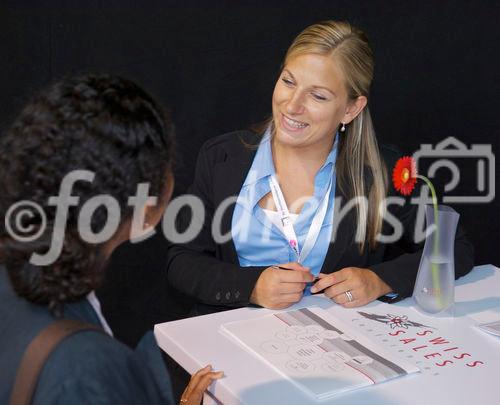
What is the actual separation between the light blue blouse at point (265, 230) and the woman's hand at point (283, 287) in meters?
0.29

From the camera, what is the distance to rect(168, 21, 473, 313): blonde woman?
6.44ft

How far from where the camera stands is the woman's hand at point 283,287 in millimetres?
1684

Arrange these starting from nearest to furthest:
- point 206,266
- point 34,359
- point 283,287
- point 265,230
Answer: point 34,359 → point 283,287 → point 206,266 → point 265,230

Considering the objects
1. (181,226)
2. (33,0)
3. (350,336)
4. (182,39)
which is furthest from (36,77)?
(350,336)

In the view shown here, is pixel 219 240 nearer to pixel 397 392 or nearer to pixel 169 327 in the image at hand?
pixel 169 327

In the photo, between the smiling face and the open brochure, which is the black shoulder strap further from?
the smiling face

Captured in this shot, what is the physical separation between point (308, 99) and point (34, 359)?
48.2 inches

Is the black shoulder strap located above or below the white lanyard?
above

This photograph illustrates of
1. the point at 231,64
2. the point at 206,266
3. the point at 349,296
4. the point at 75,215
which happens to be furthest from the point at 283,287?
the point at 231,64

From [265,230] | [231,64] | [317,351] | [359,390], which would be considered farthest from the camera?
[231,64]

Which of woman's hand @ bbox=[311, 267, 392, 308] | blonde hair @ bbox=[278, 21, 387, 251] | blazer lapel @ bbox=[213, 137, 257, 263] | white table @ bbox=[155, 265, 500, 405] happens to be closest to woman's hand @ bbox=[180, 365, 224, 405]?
white table @ bbox=[155, 265, 500, 405]

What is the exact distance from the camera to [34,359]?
920 mm

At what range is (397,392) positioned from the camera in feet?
4.39

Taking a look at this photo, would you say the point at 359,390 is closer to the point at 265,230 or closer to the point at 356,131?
the point at 265,230
